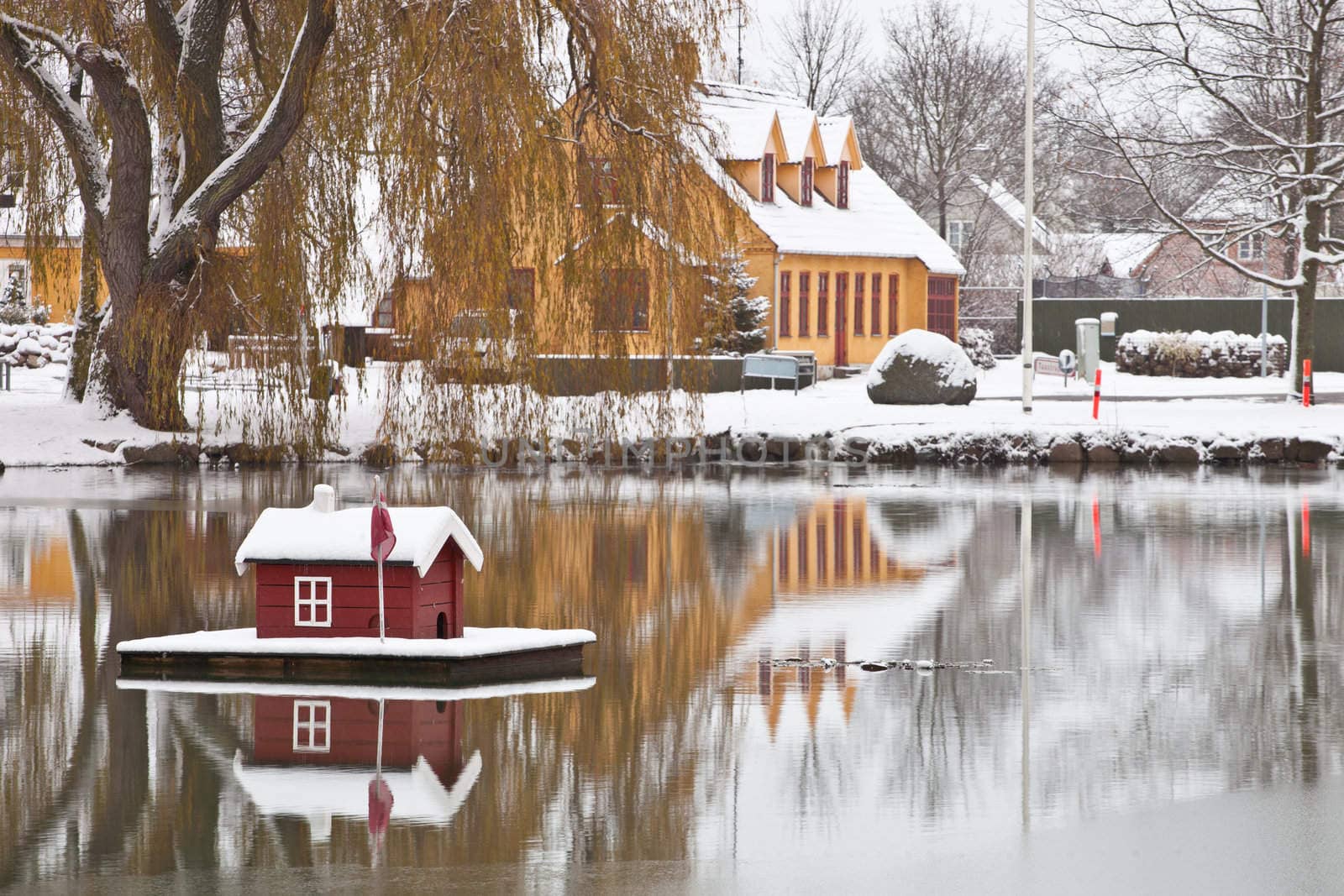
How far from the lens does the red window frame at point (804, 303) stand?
52844 mm

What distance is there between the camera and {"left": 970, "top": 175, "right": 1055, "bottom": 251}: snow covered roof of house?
267 ft

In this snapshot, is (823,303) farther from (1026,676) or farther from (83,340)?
(1026,676)

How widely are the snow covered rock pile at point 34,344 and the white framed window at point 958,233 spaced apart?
141ft

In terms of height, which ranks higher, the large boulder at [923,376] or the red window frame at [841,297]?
the red window frame at [841,297]

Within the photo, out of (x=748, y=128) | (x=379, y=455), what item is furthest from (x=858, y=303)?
(x=379, y=455)

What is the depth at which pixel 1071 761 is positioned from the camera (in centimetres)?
894

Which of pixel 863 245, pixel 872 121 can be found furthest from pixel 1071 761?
pixel 872 121

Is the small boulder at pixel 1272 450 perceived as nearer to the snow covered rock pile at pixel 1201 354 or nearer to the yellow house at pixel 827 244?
the snow covered rock pile at pixel 1201 354

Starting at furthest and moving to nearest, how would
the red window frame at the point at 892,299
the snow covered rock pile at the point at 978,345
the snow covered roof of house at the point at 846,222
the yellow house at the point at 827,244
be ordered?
the snow covered rock pile at the point at 978,345 → the red window frame at the point at 892,299 → the snow covered roof of house at the point at 846,222 → the yellow house at the point at 827,244

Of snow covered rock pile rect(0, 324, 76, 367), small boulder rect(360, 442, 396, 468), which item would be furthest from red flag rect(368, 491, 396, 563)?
snow covered rock pile rect(0, 324, 76, 367)

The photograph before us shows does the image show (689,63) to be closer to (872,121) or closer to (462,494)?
(462,494)

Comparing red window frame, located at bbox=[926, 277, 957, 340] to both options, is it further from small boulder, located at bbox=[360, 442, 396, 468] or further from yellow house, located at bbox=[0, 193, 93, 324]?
small boulder, located at bbox=[360, 442, 396, 468]

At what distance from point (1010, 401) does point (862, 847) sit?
3225cm

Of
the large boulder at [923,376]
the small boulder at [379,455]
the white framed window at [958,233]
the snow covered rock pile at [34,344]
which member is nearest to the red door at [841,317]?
the large boulder at [923,376]
